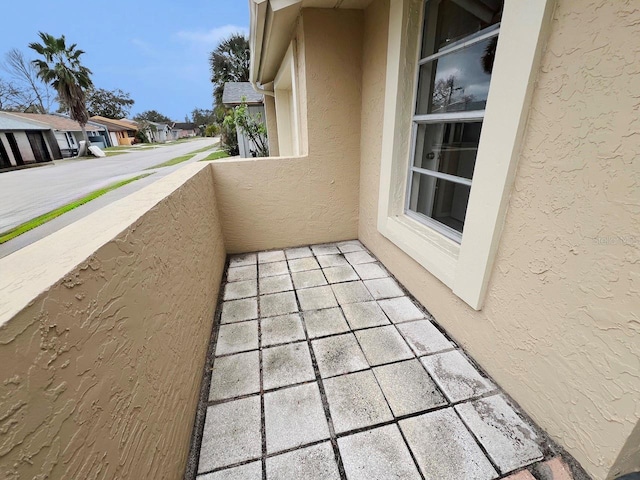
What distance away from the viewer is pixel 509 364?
5.82 feet

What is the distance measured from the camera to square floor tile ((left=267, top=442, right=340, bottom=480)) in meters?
1.42

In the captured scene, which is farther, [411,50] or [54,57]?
[54,57]

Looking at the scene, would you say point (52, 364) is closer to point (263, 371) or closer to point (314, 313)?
point (263, 371)

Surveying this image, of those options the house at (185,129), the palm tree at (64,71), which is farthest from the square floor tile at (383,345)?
the house at (185,129)

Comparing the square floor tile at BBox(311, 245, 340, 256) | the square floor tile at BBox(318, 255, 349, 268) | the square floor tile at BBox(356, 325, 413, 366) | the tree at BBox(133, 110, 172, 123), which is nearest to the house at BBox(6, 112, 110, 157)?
the square floor tile at BBox(311, 245, 340, 256)

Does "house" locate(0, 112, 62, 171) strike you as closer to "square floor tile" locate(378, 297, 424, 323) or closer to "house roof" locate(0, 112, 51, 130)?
"house roof" locate(0, 112, 51, 130)

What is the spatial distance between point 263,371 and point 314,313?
76cm

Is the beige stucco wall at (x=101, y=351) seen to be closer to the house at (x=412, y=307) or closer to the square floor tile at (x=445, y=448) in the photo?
the house at (x=412, y=307)

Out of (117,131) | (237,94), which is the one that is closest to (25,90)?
(117,131)

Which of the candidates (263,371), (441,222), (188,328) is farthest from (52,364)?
(441,222)

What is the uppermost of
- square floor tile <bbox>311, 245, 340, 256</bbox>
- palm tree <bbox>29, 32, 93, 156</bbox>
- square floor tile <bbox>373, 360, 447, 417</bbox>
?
palm tree <bbox>29, 32, 93, 156</bbox>

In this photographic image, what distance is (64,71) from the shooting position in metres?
23.4

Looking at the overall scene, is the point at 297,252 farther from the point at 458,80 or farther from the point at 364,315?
the point at 458,80

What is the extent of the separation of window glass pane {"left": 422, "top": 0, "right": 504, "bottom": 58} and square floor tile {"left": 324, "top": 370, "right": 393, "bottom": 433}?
2617 millimetres
